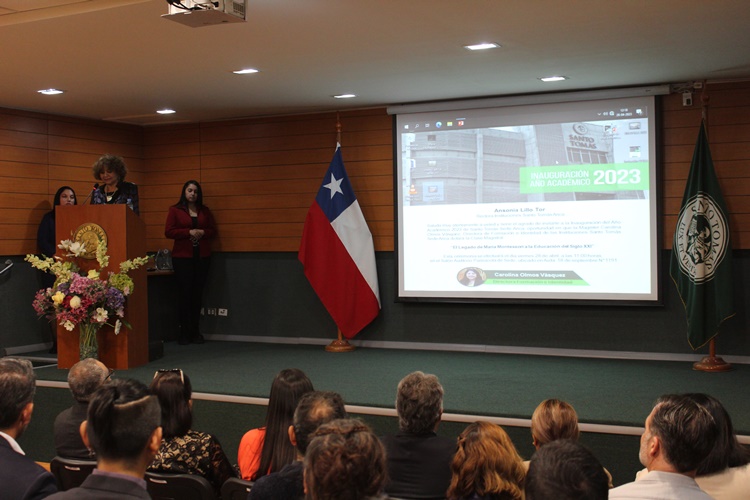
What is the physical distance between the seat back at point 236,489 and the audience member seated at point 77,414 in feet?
3.21

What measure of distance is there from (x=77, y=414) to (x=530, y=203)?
15.2 feet

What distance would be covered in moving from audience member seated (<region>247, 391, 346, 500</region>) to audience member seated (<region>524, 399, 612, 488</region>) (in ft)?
2.63

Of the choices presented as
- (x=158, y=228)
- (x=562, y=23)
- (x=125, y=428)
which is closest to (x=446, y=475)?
(x=125, y=428)

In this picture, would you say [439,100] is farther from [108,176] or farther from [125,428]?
[125,428]

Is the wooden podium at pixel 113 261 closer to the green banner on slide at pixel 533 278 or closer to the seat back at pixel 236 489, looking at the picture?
the green banner on slide at pixel 533 278

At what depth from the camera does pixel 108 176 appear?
21.1 ft

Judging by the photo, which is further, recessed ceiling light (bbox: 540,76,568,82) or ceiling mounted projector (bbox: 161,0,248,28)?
recessed ceiling light (bbox: 540,76,568,82)

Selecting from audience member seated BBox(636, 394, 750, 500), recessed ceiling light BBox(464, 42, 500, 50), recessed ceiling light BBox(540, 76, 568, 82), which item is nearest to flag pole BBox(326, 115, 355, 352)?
recessed ceiling light BBox(540, 76, 568, 82)

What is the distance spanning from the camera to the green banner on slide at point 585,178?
6.66m

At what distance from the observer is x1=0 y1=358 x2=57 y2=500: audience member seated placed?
2.09m

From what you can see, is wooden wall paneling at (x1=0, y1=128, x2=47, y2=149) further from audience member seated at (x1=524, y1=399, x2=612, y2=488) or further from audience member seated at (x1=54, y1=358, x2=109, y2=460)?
audience member seated at (x1=524, y1=399, x2=612, y2=488)

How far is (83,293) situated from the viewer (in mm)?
5906

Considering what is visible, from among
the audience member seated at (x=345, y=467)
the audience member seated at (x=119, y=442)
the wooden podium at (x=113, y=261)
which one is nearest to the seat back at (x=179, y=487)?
the audience member seated at (x=119, y=442)

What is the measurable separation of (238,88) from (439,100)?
1854 millimetres
